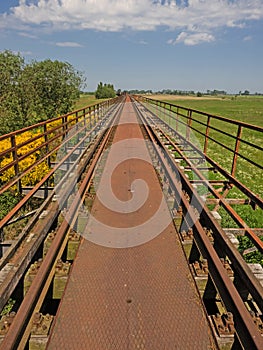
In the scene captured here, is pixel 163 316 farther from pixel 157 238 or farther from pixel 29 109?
pixel 29 109

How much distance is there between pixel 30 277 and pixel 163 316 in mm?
1221

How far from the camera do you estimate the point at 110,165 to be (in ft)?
23.4

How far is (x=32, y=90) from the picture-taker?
28.0 m

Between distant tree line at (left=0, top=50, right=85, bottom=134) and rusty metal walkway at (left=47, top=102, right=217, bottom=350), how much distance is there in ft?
67.0

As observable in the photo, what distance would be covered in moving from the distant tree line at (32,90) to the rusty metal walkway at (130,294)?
Result: 20.4m

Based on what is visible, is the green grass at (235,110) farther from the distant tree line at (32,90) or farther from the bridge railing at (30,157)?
the bridge railing at (30,157)

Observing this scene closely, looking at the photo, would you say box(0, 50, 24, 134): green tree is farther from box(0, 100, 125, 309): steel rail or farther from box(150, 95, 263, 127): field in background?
box(150, 95, 263, 127): field in background

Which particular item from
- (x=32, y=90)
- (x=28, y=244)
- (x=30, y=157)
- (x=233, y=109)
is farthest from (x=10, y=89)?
(x=233, y=109)

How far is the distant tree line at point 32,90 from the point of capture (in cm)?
2462

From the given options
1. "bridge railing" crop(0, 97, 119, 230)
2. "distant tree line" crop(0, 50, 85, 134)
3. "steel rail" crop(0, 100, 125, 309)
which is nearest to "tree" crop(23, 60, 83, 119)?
"distant tree line" crop(0, 50, 85, 134)

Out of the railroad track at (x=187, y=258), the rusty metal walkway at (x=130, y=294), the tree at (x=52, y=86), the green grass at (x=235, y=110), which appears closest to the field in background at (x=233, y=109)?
the green grass at (x=235, y=110)

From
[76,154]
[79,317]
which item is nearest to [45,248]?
[79,317]

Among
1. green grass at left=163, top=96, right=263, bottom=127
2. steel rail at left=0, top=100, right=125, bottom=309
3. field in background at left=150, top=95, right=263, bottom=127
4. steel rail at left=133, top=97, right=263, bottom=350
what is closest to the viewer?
steel rail at left=133, top=97, right=263, bottom=350

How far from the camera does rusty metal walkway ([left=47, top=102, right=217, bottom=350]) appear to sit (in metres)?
2.30
